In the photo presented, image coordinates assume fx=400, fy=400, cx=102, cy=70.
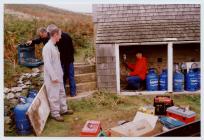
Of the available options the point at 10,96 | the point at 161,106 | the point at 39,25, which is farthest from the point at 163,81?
the point at 39,25

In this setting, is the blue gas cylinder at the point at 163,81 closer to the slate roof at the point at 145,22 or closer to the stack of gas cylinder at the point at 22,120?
the slate roof at the point at 145,22

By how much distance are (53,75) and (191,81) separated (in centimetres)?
424

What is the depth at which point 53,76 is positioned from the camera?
8.34m

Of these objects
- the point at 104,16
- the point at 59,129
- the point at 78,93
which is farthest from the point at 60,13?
the point at 59,129

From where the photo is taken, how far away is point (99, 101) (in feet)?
32.6

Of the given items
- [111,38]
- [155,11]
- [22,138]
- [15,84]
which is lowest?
[22,138]

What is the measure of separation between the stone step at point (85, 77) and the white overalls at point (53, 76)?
5.51 feet

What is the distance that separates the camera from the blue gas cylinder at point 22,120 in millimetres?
Result: 8039

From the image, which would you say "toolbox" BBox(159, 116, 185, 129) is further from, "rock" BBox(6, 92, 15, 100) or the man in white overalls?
"rock" BBox(6, 92, 15, 100)

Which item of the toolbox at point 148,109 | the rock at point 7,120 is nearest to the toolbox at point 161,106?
the toolbox at point 148,109

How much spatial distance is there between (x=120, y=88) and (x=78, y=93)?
1.41 meters

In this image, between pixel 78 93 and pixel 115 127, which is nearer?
pixel 115 127

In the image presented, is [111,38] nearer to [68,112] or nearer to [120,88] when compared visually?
[120,88]

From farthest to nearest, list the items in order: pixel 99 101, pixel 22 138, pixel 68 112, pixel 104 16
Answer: pixel 104 16 < pixel 99 101 < pixel 68 112 < pixel 22 138
